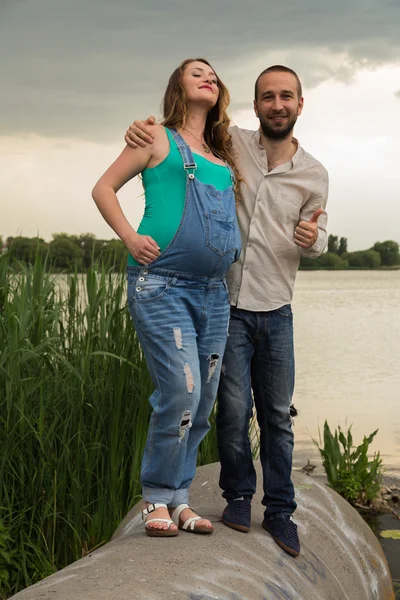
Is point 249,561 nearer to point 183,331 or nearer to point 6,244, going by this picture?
point 183,331

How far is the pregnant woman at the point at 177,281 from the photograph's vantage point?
3.20 meters

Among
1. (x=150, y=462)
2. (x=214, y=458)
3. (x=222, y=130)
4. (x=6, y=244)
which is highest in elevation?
(x=222, y=130)

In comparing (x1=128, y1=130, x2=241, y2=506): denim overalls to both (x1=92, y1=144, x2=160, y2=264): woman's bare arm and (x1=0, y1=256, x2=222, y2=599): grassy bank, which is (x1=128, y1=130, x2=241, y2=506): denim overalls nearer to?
(x1=92, y1=144, x2=160, y2=264): woman's bare arm

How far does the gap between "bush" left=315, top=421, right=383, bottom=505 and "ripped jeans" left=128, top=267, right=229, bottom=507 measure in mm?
3198

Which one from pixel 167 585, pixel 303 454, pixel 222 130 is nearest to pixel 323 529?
pixel 167 585

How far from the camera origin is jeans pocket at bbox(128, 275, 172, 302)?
3.19m

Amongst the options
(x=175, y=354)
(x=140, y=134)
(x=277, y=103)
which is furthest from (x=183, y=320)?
(x=277, y=103)

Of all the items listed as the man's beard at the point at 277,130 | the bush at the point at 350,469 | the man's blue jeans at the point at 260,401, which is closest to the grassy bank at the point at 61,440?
the man's blue jeans at the point at 260,401

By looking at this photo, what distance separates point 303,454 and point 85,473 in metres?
4.23

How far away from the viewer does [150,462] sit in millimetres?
3312

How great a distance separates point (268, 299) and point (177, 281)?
48 cm

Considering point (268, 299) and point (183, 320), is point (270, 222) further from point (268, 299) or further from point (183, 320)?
point (183, 320)

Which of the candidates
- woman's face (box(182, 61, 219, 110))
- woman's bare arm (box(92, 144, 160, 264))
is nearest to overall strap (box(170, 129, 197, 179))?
woman's bare arm (box(92, 144, 160, 264))

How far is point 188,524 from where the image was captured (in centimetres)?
334
